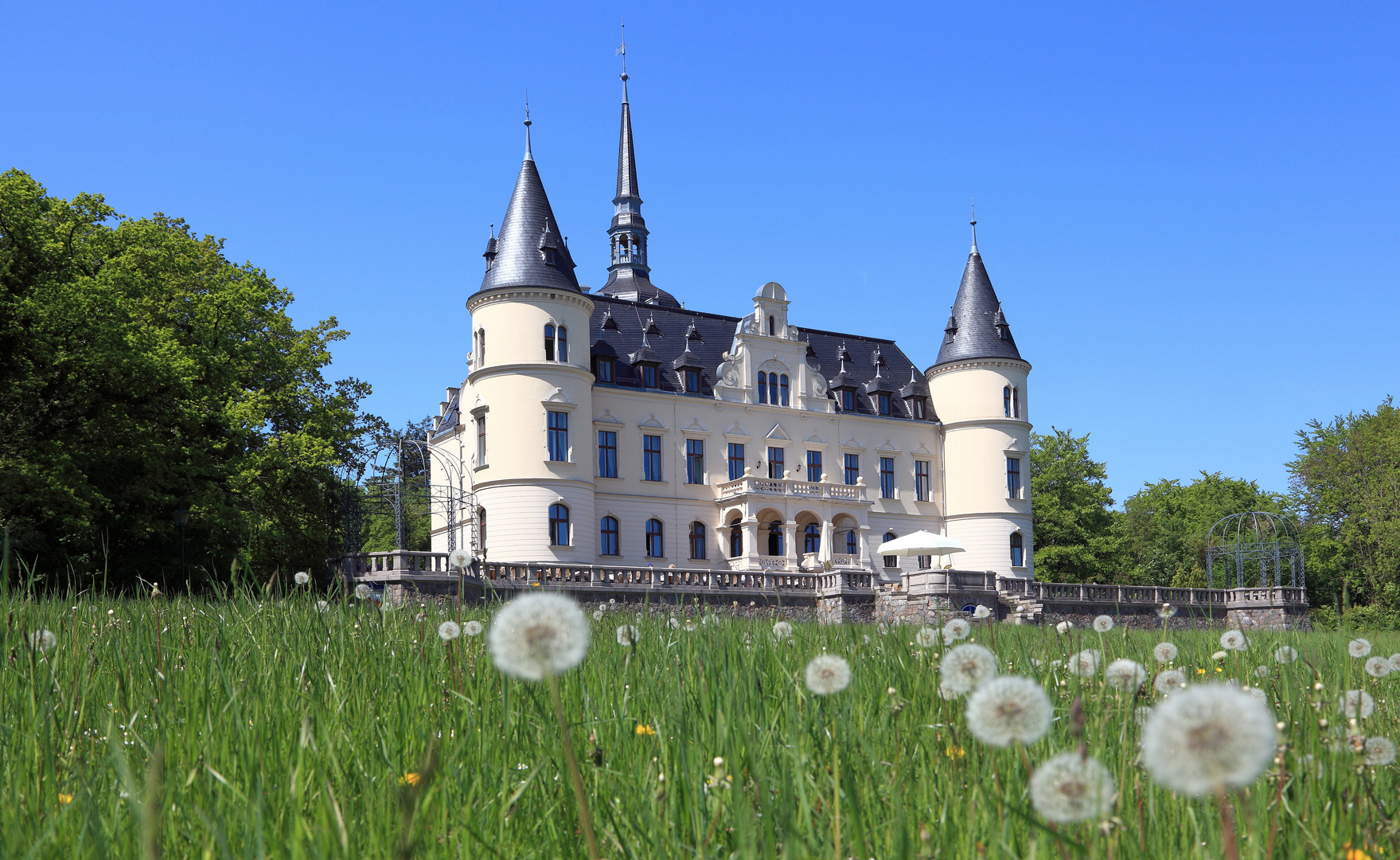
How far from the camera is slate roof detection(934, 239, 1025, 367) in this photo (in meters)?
47.5

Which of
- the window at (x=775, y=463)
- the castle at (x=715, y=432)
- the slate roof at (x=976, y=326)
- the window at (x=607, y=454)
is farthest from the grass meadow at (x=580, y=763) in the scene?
the slate roof at (x=976, y=326)

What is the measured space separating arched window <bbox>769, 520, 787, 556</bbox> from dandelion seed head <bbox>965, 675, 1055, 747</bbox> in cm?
4253

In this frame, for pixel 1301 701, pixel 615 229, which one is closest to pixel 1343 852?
pixel 1301 701

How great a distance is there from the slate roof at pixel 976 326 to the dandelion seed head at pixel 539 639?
1867 inches

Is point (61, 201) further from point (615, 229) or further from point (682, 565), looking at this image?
point (615, 229)

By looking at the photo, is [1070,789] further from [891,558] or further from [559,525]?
[891,558]

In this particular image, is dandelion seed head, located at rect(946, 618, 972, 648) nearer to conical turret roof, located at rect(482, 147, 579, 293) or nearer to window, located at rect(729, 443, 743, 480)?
conical turret roof, located at rect(482, 147, 579, 293)

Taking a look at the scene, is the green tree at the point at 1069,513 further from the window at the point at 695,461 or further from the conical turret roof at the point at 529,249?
the conical turret roof at the point at 529,249

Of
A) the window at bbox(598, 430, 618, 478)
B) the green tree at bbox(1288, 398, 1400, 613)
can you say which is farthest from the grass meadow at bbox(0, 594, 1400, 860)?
the green tree at bbox(1288, 398, 1400, 613)

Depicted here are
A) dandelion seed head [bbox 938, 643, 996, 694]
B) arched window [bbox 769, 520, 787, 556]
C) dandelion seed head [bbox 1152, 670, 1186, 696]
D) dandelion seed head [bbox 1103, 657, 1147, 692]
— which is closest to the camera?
dandelion seed head [bbox 938, 643, 996, 694]

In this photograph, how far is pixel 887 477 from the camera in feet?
155

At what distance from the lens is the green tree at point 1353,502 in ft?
163

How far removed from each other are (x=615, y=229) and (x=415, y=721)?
Result: 222ft

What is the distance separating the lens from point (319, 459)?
104 feet
